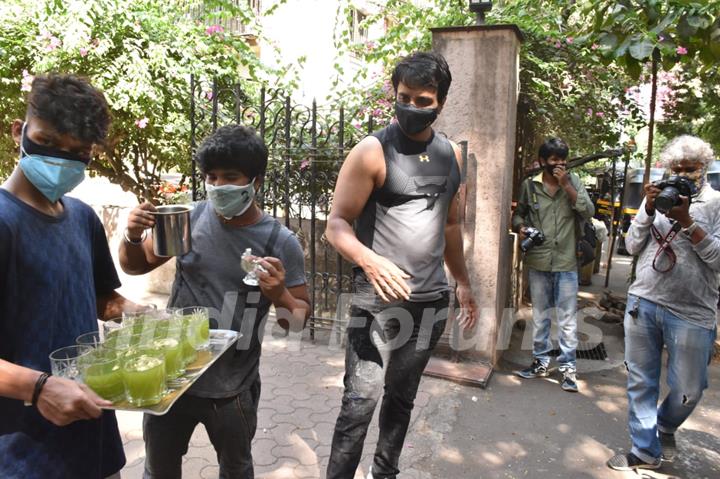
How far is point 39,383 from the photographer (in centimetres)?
136

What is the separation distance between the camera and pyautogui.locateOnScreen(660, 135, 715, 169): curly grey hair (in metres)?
3.02

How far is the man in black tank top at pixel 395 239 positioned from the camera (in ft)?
8.27

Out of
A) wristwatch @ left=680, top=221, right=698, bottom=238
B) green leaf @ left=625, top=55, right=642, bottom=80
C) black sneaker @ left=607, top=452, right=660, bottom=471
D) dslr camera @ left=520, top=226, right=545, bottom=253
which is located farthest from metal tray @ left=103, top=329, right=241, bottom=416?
dslr camera @ left=520, top=226, right=545, bottom=253

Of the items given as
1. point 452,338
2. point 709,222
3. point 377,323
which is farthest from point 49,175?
point 452,338

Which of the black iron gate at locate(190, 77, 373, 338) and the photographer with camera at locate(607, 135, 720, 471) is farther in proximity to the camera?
the black iron gate at locate(190, 77, 373, 338)

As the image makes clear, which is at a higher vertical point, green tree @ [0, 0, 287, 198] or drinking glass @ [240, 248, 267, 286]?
green tree @ [0, 0, 287, 198]

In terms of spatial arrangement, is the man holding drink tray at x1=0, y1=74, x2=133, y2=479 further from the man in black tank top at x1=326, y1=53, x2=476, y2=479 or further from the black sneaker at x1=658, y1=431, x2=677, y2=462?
the black sneaker at x1=658, y1=431, x2=677, y2=462

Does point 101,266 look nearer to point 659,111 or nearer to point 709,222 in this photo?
point 709,222

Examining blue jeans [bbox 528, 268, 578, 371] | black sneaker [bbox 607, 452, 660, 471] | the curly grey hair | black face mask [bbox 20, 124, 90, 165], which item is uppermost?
the curly grey hair

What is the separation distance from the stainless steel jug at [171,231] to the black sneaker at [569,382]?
11.9ft

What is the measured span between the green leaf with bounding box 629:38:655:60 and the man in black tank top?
4.08ft

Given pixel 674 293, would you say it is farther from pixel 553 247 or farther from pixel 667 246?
pixel 553 247

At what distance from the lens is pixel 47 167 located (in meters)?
1.54

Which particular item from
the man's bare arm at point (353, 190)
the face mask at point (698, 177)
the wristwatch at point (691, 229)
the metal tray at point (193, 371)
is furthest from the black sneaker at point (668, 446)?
the metal tray at point (193, 371)
